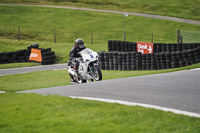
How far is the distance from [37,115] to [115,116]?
173cm

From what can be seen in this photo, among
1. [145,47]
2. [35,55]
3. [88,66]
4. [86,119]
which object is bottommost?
[86,119]

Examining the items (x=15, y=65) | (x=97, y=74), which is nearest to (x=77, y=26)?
(x=15, y=65)

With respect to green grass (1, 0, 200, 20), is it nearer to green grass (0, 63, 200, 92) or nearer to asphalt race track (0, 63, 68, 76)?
asphalt race track (0, 63, 68, 76)

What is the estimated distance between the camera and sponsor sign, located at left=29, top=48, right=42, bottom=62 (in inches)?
1051

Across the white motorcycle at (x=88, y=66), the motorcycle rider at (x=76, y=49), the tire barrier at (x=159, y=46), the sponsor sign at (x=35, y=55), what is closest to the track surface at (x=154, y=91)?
the white motorcycle at (x=88, y=66)

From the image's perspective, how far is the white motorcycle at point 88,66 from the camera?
14.4 m

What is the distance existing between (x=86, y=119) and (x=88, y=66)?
24.1 feet

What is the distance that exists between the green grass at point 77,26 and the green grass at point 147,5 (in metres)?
4.66

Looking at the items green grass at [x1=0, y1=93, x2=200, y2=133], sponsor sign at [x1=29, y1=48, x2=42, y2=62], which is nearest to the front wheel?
green grass at [x1=0, y1=93, x2=200, y2=133]

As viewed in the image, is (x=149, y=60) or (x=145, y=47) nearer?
(x=149, y=60)

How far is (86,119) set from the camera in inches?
290

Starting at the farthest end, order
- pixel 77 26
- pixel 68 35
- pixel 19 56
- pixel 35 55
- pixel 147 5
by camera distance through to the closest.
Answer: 1. pixel 147 5
2. pixel 77 26
3. pixel 68 35
4. pixel 19 56
5. pixel 35 55

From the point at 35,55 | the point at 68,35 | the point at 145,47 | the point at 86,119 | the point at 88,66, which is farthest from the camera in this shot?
the point at 68,35

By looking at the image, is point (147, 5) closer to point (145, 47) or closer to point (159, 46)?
point (145, 47)
